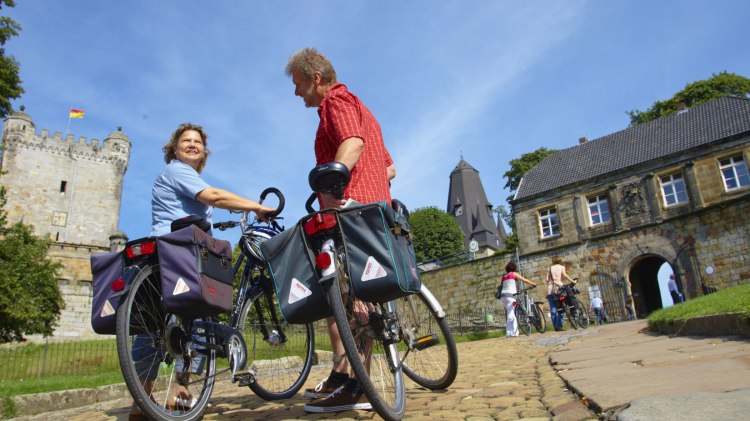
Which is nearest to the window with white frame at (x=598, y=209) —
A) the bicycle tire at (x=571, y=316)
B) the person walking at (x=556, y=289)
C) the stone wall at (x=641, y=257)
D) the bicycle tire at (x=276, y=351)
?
the stone wall at (x=641, y=257)

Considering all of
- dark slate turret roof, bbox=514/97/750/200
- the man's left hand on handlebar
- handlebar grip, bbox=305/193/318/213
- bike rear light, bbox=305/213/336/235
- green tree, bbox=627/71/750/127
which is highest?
green tree, bbox=627/71/750/127

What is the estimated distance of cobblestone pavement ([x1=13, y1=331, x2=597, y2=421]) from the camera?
2633 mm

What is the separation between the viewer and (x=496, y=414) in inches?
104

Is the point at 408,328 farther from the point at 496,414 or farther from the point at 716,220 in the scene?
the point at 716,220

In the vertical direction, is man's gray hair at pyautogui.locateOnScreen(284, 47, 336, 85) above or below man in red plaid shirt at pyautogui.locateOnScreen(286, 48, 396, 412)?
above

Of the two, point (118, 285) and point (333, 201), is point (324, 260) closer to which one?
point (333, 201)

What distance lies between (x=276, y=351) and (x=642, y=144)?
1034 inches

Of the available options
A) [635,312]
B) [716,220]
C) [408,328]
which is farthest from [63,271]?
[408,328]

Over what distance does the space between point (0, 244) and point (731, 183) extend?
1177 inches

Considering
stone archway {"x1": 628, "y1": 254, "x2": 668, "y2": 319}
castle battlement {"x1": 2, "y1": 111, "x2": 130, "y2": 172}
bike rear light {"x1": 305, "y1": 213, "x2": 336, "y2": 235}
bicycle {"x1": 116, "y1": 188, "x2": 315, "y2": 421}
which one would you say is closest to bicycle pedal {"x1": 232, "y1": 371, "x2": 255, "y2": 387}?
bicycle {"x1": 116, "y1": 188, "x2": 315, "y2": 421}

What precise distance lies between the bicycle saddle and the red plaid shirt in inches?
16.0

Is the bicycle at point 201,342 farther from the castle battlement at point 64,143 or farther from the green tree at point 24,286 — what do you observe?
the castle battlement at point 64,143

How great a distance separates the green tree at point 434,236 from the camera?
202 ft

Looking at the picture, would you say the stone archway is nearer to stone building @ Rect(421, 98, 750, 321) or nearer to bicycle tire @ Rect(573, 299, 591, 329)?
stone building @ Rect(421, 98, 750, 321)
